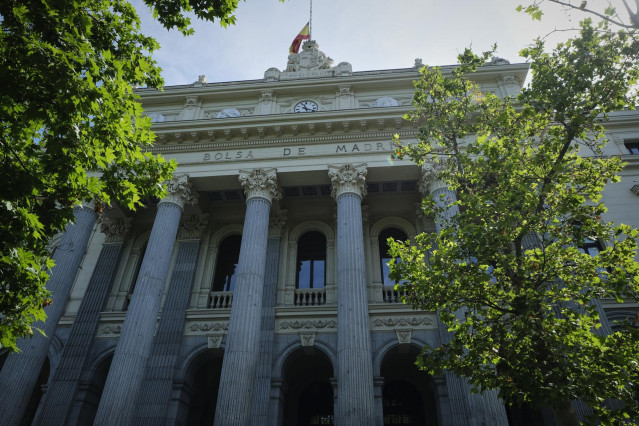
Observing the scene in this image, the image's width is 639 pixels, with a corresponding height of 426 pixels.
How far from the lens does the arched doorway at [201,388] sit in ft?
52.1

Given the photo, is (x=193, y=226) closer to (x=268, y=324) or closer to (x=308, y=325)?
(x=268, y=324)

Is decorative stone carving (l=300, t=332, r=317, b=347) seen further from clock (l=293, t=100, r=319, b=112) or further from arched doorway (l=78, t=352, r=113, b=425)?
clock (l=293, t=100, r=319, b=112)

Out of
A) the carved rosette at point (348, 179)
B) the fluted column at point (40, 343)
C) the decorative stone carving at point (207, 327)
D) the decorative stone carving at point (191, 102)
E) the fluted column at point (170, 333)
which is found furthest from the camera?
Answer: the decorative stone carving at point (191, 102)

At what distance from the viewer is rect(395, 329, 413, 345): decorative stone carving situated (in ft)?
50.9

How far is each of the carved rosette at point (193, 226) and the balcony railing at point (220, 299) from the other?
2.69 m

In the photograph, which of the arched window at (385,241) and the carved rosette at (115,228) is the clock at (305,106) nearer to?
the arched window at (385,241)

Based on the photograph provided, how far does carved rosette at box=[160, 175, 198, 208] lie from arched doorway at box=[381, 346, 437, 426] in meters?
9.91

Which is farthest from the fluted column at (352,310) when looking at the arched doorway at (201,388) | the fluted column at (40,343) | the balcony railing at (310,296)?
the fluted column at (40,343)

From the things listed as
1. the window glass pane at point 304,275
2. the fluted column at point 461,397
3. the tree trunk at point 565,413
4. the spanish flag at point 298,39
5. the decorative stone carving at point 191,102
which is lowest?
the tree trunk at point 565,413

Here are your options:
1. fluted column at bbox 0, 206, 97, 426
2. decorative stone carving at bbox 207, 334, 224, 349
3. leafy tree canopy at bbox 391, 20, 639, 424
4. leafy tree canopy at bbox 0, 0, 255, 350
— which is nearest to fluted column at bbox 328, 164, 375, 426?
leafy tree canopy at bbox 391, 20, 639, 424

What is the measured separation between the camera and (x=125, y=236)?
1969 centimetres

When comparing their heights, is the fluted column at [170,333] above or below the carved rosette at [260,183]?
below

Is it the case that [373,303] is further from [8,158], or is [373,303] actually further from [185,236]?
[8,158]

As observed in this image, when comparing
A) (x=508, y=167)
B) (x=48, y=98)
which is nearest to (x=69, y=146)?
(x=48, y=98)
